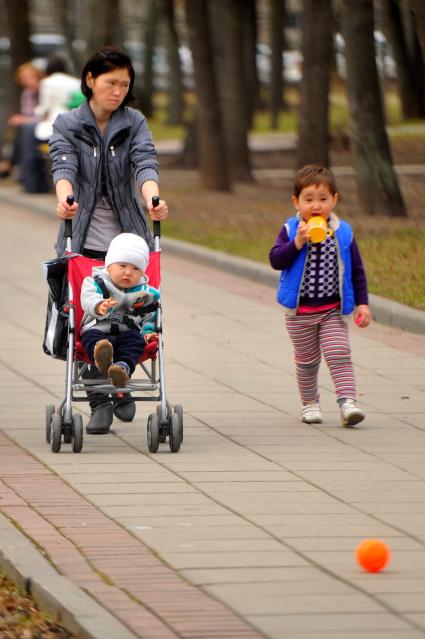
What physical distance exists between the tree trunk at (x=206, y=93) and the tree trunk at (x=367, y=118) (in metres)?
3.63

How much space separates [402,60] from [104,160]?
3125 cm

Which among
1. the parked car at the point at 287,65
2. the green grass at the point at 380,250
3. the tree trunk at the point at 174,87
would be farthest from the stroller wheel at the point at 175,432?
the parked car at the point at 287,65

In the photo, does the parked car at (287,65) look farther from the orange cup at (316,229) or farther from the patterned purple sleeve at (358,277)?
the orange cup at (316,229)

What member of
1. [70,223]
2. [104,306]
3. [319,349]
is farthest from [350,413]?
[70,223]

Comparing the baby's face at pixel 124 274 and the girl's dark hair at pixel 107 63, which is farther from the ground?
the girl's dark hair at pixel 107 63

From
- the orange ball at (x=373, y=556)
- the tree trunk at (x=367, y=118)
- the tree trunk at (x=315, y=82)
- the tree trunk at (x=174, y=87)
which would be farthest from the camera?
the tree trunk at (x=174, y=87)

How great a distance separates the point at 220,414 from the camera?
9.15m

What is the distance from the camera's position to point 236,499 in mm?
6949

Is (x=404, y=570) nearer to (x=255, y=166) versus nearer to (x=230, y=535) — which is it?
(x=230, y=535)

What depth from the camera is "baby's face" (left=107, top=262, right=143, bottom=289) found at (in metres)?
7.93

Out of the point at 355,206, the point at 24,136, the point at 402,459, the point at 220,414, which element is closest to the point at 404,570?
the point at 402,459

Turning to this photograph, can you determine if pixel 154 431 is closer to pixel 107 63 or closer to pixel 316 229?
pixel 316 229

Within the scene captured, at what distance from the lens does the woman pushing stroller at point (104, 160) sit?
834 centimetres

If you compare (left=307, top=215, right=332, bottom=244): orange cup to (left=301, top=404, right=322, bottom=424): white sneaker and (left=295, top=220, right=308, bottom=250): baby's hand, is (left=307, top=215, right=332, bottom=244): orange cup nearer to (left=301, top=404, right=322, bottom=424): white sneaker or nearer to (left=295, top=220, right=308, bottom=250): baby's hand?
(left=295, top=220, right=308, bottom=250): baby's hand
